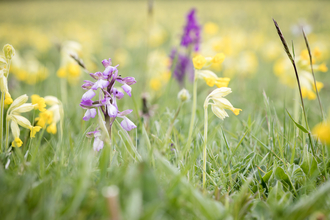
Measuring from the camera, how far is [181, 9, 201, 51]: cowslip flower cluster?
7.81 ft

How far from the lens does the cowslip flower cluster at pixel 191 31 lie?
2.38 meters

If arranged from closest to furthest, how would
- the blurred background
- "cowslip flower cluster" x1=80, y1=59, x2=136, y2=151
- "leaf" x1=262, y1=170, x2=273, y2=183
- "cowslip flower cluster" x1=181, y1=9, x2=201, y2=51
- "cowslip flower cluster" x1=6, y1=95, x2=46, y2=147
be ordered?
"cowslip flower cluster" x1=80, y1=59, x2=136, y2=151 → "leaf" x1=262, y1=170, x2=273, y2=183 → "cowslip flower cluster" x1=6, y1=95, x2=46, y2=147 → "cowslip flower cluster" x1=181, y1=9, x2=201, y2=51 → the blurred background

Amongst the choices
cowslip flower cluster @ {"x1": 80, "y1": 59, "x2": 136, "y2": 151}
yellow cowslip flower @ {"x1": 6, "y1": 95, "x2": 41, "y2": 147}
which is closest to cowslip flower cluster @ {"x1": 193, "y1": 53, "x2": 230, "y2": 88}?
cowslip flower cluster @ {"x1": 80, "y1": 59, "x2": 136, "y2": 151}

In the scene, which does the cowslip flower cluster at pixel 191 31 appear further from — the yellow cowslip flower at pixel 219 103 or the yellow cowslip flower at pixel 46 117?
the yellow cowslip flower at pixel 46 117

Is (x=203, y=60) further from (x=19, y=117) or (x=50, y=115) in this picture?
(x=19, y=117)

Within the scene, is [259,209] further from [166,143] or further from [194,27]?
[194,27]

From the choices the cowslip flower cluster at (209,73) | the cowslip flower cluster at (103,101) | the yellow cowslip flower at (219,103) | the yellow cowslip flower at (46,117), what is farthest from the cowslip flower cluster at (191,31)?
the yellow cowslip flower at (46,117)

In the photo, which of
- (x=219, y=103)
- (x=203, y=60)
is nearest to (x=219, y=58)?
(x=203, y=60)

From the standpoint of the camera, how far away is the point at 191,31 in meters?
2.47

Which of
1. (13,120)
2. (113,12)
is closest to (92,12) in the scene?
(113,12)

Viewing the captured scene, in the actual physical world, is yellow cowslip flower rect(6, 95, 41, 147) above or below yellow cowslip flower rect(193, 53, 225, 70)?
below

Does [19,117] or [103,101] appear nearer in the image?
[103,101]

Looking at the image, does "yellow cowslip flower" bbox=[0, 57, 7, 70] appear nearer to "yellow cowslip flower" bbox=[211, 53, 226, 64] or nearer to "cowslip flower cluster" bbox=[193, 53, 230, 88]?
"cowslip flower cluster" bbox=[193, 53, 230, 88]

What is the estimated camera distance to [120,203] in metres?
0.83
